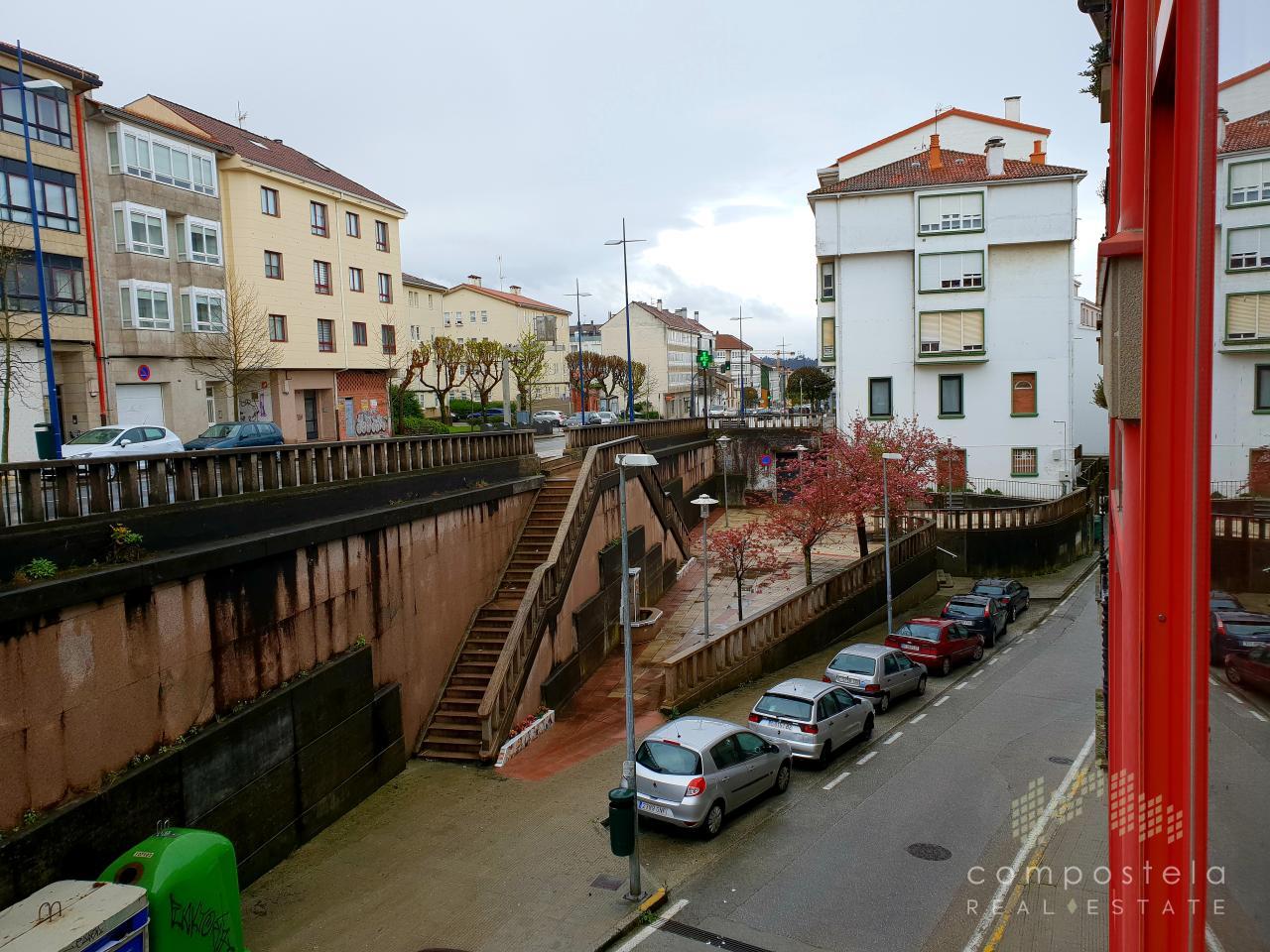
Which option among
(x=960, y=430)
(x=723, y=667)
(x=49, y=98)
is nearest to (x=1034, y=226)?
(x=960, y=430)

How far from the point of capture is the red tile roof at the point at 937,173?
44.7 metres

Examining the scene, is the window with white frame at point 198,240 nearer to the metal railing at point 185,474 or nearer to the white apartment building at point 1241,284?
the metal railing at point 185,474

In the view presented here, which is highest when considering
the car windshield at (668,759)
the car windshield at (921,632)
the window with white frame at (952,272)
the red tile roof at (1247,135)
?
the window with white frame at (952,272)

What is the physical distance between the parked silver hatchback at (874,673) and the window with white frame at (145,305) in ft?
92.5

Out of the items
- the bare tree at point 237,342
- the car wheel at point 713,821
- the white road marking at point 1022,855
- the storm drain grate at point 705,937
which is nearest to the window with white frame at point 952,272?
the white road marking at point 1022,855

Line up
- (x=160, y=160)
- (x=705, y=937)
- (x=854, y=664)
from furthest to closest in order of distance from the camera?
(x=160, y=160), (x=854, y=664), (x=705, y=937)

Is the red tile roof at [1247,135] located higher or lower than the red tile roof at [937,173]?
lower

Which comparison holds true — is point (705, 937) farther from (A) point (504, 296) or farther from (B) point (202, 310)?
(A) point (504, 296)

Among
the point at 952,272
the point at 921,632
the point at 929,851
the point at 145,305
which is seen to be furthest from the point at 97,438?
the point at 952,272

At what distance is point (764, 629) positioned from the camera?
25.6m

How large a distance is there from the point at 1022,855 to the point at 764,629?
1170 centimetres

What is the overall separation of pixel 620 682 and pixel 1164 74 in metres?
22.2

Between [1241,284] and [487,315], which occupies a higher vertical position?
[487,315]

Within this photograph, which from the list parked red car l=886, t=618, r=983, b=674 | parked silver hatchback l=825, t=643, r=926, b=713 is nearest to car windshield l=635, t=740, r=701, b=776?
parked silver hatchback l=825, t=643, r=926, b=713
